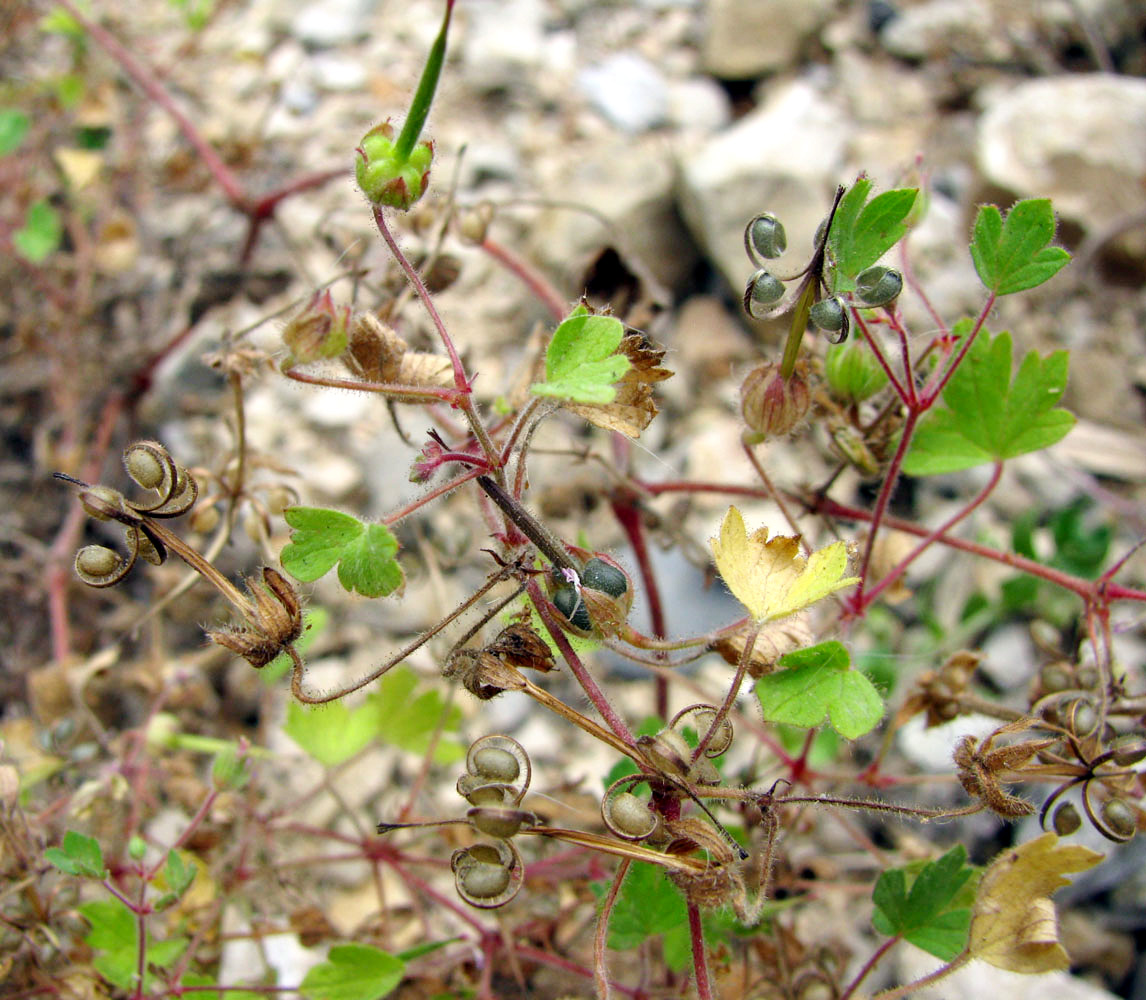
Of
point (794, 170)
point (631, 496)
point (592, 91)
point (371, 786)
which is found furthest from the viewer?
point (592, 91)

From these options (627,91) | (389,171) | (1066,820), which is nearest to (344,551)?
(389,171)

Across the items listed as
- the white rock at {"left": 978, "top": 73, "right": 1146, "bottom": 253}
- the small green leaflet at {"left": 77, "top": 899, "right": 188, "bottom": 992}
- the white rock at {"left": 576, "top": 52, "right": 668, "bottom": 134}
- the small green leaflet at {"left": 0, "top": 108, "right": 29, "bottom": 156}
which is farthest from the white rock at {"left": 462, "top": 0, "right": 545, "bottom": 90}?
the small green leaflet at {"left": 77, "top": 899, "right": 188, "bottom": 992}

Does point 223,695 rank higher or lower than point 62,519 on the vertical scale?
lower

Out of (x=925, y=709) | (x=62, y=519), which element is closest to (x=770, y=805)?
(x=925, y=709)

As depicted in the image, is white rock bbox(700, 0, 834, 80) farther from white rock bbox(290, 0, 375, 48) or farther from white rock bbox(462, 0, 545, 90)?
white rock bbox(290, 0, 375, 48)

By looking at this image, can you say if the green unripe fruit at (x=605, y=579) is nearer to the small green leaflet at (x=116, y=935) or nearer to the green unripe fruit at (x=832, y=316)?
the green unripe fruit at (x=832, y=316)

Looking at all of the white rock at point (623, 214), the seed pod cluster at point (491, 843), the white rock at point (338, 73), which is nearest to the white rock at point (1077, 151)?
the white rock at point (623, 214)

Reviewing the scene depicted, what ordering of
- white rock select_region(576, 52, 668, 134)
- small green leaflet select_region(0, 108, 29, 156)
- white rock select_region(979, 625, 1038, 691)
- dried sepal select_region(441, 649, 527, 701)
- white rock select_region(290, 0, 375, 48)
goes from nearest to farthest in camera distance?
dried sepal select_region(441, 649, 527, 701) → white rock select_region(979, 625, 1038, 691) → small green leaflet select_region(0, 108, 29, 156) → white rock select_region(576, 52, 668, 134) → white rock select_region(290, 0, 375, 48)

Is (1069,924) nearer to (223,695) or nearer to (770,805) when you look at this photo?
(770,805)
